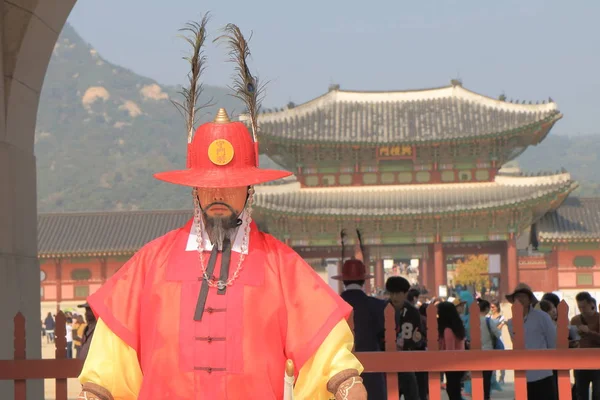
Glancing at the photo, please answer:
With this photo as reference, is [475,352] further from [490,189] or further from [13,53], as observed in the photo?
[490,189]

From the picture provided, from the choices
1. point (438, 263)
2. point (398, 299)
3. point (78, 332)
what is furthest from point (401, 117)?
point (398, 299)

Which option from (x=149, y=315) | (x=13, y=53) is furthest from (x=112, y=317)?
(x=13, y=53)

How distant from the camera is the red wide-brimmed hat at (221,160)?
368 cm

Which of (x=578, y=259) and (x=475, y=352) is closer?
(x=475, y=352)

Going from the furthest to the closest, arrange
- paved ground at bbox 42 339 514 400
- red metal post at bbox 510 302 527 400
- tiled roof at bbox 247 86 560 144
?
tiled roof at bbox 247 86 560 144 → paved ground at bbox 42 339 514 400 → red metal post at bbox 510 302 527 400

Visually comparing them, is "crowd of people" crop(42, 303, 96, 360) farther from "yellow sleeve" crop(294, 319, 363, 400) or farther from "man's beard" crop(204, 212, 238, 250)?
"yellow sleeve" crop(294, 319, 363, 400)

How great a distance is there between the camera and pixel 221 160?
3740mm

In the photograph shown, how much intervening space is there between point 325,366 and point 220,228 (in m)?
0.66

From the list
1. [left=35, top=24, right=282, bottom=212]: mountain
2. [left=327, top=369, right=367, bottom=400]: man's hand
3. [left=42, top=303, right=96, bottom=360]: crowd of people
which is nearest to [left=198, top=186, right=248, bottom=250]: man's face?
[left=327, top=369, right=367, bottom=400]: man's hand

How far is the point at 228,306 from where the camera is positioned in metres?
3.70

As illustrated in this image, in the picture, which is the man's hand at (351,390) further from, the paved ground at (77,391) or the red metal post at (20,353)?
Answer: the paved ground at (77,391)

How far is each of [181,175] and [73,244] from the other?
3477 centimetres

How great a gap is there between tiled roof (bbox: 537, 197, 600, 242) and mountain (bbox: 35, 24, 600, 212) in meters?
81.3

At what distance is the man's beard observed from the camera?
3.78m
